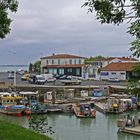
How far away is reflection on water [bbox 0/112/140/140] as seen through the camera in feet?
98.9

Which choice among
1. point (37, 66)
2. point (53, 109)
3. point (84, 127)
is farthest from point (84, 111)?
point (37, 66)

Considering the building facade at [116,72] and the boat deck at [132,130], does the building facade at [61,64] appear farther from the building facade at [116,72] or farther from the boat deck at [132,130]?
the boat deck at [132,130]

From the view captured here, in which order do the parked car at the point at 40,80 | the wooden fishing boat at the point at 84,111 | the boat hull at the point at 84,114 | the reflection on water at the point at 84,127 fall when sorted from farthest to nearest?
the parked car at the point at 40,80 → the wooden fishing boat at the point at 84,111 → the boat hull at the point at 84,114 → the reflection on water at the point at 84,127

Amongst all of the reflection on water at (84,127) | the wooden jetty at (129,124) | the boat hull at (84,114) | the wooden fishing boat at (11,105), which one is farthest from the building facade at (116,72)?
the wooden jetty at (129,124)

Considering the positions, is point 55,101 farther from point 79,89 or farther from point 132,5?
point 132,5

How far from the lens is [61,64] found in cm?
9031

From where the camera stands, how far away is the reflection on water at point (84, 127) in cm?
3014

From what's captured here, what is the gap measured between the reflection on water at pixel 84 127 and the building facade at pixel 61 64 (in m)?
37.6

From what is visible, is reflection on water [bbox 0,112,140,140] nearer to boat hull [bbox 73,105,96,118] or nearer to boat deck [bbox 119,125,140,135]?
boat deck [bbox 119,125,140,135]

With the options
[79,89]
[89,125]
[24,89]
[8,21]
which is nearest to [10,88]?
[24,89]

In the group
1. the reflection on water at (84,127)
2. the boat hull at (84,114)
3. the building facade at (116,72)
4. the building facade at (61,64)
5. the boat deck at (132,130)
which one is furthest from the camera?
the building facade at (61,64)

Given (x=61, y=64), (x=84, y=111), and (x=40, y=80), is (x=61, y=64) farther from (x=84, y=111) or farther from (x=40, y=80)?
(x=84, y=111)

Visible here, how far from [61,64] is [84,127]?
55056mm

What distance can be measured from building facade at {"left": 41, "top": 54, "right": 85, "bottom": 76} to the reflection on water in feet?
123
